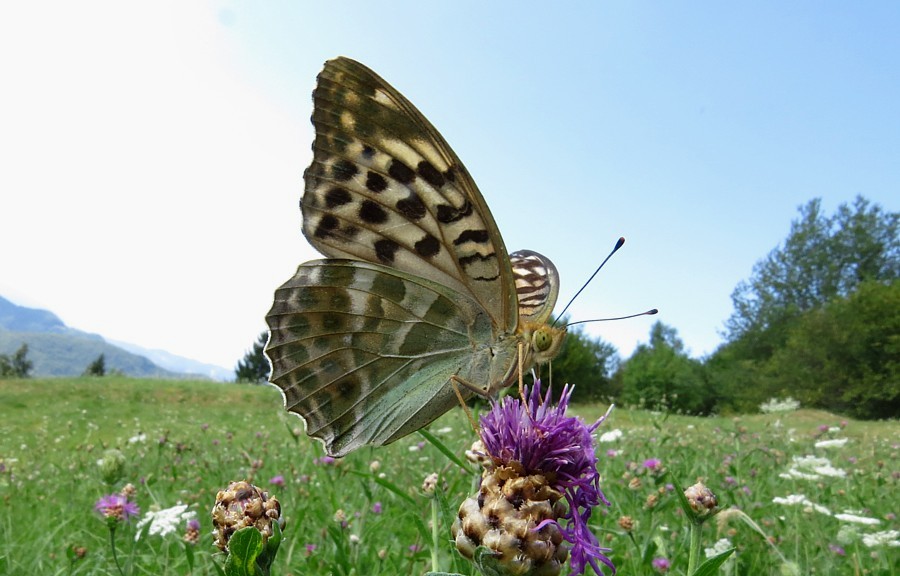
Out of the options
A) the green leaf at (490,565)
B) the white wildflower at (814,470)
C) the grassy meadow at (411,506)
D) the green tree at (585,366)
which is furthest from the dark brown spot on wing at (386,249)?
the green tree at (585,366)

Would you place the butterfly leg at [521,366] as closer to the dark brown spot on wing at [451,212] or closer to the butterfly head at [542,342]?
the butterfly head at [542,342]

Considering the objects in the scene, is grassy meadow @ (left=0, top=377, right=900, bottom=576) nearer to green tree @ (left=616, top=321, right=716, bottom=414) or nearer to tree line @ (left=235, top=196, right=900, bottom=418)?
tree line @ (left=235, top=196, right=900, bottom=418)

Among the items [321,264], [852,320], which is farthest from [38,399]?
[852,320]

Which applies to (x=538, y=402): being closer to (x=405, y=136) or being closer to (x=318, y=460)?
(x=405, y=136)

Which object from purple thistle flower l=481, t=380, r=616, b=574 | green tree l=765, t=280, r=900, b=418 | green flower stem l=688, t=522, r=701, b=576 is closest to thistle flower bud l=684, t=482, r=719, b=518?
green flower stem l=688, t=522, r=701, b=576

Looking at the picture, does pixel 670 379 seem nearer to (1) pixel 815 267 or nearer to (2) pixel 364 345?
(1) pixel 815 267

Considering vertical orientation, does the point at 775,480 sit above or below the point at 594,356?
below
